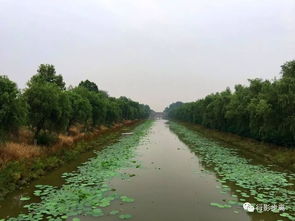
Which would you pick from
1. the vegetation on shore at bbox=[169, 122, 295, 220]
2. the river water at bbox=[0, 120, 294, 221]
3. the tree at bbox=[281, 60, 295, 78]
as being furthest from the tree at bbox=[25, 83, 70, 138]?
the tree at bbox=[281, 60, 295, 78]

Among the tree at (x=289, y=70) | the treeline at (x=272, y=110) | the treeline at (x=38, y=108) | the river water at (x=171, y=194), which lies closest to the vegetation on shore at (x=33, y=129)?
the treeline at (x=38, y=108)

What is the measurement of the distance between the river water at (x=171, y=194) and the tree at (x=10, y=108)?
4.91 m

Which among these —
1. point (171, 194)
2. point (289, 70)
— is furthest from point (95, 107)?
point (171, 194)

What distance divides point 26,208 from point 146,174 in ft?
31.2

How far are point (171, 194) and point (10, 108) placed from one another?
41.7 feet

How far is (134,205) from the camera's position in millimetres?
14297

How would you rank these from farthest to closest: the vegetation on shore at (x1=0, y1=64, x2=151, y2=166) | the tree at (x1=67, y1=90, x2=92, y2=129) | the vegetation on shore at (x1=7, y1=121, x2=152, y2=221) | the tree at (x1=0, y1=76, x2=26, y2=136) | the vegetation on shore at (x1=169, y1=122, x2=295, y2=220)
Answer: the tree at (x1=67, y1=90, x2=92, y2=129)
the vegetation on shore at (x1=0, y1=64, x2=151, y2=166)
the tree at (x1=0, y1=76, x2=26, y2=136)
the vegetation on shore at (x1=169, y1=122, x2=295, y2=220)
the vegetation on shore at (x1=7, y1=121, x2=152, y2=221)

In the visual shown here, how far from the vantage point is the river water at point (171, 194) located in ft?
42.6

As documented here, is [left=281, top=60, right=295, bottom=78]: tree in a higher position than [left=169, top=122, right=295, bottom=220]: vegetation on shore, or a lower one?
higher

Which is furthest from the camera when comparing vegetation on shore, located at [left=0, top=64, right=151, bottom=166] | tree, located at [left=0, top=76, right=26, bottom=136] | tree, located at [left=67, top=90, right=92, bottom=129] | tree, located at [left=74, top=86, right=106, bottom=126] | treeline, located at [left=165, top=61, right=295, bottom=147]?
tree, located at [left=74, top=86, right=106, bottom=126]

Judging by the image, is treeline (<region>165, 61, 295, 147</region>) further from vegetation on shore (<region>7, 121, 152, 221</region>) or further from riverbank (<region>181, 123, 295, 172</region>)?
vegetation on shore (<region>7, 121, 152, 221</region>)

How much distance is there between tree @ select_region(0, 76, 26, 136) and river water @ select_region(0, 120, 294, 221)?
4.91 m

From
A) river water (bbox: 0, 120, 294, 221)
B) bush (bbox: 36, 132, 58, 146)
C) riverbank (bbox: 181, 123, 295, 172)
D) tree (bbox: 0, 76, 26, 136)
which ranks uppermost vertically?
tree (bbox: 0, 76, 26, 136)

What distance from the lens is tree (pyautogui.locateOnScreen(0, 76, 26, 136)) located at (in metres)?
21.2
